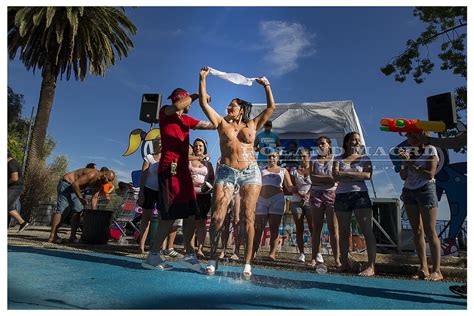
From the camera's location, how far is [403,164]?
2.71 m

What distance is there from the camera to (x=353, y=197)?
2816mm

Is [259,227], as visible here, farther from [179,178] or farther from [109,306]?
[109,306]

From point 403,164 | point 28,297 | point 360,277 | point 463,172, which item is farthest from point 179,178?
point 463,172

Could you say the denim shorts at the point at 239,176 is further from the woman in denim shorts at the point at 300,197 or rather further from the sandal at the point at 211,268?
the woman in denim shorts at the point at 300,197

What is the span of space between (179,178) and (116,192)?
3264 millimetres

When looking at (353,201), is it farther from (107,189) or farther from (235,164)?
(107,189)

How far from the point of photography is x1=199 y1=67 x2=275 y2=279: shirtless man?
2309mm

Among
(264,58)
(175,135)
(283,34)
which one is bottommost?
(175,135)

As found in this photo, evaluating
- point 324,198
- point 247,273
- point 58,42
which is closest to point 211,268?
point 247,273

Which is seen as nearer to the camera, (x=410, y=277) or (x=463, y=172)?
(x=410, y=277)

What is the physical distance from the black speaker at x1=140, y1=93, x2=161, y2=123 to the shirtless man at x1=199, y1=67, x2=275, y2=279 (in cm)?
70

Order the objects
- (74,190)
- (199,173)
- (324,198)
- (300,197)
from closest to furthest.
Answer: (324,198) → (199,173) → (300,197) → (74,190)

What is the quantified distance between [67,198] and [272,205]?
94.7 inches

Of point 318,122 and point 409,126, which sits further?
point 318,122
